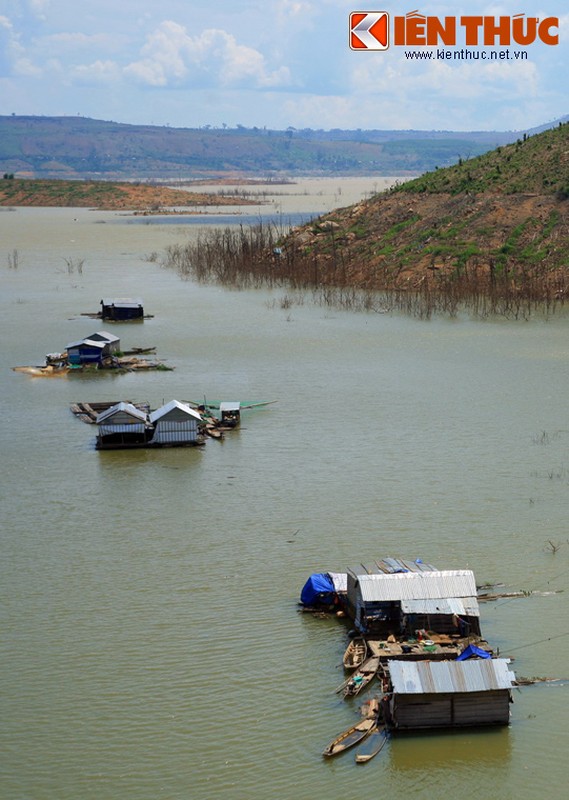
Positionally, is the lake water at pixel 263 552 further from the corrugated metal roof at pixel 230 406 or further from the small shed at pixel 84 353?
the small shed at pixel 84 353

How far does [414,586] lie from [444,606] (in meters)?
0.48

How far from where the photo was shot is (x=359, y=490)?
2125 cm

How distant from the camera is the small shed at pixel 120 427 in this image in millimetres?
24359

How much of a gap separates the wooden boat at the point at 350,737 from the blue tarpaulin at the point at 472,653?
145 cm

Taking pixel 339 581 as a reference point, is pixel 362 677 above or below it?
below

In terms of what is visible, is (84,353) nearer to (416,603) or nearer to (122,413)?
(122,413)

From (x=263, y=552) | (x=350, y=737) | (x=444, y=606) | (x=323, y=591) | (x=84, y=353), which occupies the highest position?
(x=84, y=353)

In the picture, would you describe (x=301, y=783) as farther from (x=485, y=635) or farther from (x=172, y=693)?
(x=485, y=635)

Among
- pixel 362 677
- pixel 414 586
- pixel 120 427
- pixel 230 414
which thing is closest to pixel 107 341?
pixel 230 414

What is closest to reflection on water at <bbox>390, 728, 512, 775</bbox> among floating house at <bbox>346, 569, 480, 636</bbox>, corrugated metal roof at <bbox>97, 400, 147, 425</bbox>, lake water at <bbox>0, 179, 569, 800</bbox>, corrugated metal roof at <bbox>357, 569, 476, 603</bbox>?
lake water at <bbox>0, 179, 569, 800</bbox>

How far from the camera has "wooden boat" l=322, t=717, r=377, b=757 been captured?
41.2 feet

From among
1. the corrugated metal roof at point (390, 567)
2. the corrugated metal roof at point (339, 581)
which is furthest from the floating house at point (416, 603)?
the corrugated metal roof at point (339, 581)

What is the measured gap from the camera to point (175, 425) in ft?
80.9

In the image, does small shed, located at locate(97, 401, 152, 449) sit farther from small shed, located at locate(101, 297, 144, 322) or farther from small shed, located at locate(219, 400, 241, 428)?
small shed, located at locate(101, 297, 144, 322)
